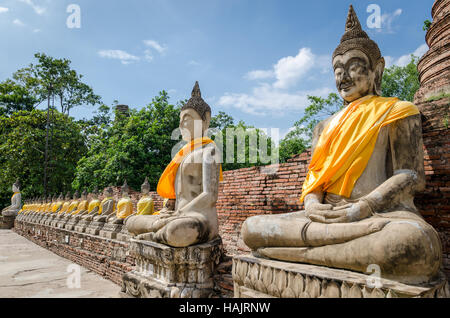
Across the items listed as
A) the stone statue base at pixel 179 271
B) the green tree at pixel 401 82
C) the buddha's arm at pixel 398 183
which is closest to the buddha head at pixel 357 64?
the buddha's arm at pixel 398 183

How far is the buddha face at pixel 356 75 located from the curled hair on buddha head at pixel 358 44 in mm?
22

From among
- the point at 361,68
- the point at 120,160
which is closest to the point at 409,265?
the point at 361,68

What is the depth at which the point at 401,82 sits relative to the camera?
69.2ft

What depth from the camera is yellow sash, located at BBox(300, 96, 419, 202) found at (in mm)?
2617

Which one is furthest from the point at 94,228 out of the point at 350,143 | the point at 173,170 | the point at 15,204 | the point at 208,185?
the point at 15,204

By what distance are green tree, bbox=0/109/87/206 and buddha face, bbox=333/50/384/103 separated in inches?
881

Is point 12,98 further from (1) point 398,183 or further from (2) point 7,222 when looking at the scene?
(1) point 398,183

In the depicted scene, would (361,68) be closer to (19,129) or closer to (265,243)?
(265,243)

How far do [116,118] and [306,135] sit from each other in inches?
520

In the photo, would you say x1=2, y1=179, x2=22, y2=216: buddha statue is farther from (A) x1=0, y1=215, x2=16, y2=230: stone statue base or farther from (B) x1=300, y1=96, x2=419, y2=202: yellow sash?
(B) x1=300, y1=96, x2=419, y2=202: yellow sash

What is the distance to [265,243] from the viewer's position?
2639 mm

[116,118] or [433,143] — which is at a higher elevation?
[116,118]

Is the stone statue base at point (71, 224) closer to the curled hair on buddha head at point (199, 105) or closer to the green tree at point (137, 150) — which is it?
the green tree at point (137, 150)

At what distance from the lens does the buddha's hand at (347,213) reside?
91.7 inches
